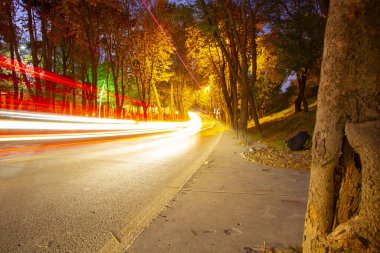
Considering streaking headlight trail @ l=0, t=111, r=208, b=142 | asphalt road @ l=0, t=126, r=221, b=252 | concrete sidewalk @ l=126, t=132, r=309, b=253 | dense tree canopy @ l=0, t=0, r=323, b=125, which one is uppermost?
dense tree canopy @ l=0, t=0, r=323, b=125

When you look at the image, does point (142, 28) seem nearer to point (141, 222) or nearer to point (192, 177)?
point (192, 177)

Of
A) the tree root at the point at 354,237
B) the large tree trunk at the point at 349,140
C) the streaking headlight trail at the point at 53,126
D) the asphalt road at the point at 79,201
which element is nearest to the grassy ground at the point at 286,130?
the asphalt road at the point at 79,201

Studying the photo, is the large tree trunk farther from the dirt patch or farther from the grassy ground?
the grassy ground

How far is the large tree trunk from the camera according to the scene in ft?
7.16

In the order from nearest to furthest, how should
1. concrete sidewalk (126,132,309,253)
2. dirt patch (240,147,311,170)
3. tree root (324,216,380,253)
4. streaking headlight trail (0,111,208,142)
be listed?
tree root (324,216,380,253) < concrete sidewalk (126,132,309,253) < dirt patch (240,147,311,170) < streaking headlight trail (0,111,208,142)

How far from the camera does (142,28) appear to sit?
1177 inches

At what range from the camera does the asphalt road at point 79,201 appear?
10.5ft

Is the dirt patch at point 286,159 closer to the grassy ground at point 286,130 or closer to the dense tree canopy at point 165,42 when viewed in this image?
the grassy ground at point 286,130

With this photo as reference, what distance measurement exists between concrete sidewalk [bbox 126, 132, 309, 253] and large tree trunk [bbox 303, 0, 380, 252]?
916mm

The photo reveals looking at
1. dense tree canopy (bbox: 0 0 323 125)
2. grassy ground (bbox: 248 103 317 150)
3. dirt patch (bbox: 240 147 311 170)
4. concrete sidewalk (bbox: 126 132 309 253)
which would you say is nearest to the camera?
concrete sidewalk (bbox: 126 132 309 253)

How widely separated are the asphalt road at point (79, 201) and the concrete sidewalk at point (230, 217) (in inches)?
12.7

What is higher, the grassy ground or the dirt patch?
the grassy ground

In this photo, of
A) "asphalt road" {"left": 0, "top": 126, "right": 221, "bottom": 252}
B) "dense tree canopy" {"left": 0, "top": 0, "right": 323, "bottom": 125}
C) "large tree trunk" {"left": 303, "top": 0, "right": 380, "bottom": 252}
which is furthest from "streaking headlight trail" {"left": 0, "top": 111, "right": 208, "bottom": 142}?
"large tree trunk" {"left": 303, "top": 0, "right": 380, "bottom": 252}

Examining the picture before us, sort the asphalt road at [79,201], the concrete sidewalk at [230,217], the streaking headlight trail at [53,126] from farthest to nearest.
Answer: the streaking headlight trail at [53,126] → the asphalt road at [79,201] → the concrete sidewalk at [230,217]
